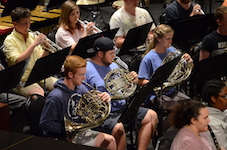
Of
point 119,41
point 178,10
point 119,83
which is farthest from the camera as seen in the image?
point 178,10

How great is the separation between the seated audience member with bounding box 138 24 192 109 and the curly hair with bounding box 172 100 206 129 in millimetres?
1076

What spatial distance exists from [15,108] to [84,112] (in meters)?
1.21

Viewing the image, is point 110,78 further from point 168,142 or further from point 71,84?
point 168,142

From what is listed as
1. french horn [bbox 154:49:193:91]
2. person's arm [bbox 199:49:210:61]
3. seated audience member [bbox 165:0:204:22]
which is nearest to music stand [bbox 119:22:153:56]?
french horn [bbox 154:49:193:91]

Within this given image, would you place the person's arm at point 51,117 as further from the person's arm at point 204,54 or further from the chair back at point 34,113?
the person's arm at point 204,54

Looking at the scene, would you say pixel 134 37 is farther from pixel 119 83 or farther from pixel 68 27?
pixel 119 83

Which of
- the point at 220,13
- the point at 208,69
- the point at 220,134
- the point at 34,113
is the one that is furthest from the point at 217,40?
the point at 34,113

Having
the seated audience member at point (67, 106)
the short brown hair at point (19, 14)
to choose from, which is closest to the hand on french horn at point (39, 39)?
the short brown hair at point (19, 14)

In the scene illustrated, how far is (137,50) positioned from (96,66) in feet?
5.49

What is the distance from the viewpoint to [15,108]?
16.5 ft

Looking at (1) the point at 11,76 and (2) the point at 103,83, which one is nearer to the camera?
(1) the point at 11,76

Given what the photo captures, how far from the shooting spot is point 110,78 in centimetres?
464

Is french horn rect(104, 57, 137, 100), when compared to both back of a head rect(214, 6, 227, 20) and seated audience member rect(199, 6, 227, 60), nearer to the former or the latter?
seated audience member rect(199, 6, 227, 60)

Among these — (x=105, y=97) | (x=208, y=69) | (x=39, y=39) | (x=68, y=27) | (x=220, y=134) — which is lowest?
(x=220, y=134)
